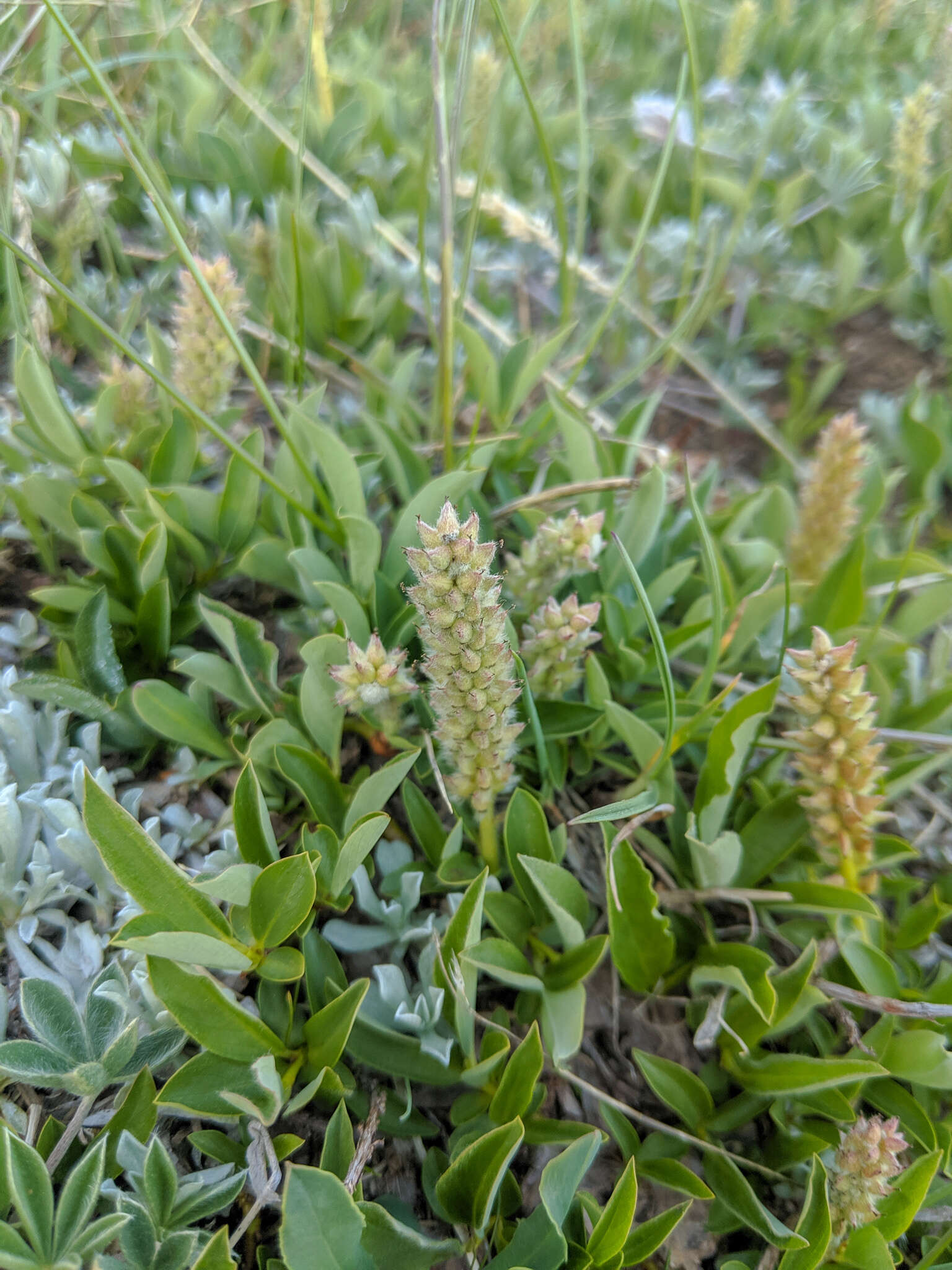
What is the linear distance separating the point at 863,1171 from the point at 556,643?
30.9 inches

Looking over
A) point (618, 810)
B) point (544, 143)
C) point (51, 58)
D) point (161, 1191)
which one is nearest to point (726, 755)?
point (618, 810)

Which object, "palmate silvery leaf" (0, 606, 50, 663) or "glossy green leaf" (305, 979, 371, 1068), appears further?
"palmate silvery leaf" (0, 606, 50, 663)

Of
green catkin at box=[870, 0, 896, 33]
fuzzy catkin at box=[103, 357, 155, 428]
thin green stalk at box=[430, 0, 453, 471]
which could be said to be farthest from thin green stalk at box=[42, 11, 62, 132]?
green catkin at box=[870, 0, 896, 33]

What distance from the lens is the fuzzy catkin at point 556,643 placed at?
131 centimetres

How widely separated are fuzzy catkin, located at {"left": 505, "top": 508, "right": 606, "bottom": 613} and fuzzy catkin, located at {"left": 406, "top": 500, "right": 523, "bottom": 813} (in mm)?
301

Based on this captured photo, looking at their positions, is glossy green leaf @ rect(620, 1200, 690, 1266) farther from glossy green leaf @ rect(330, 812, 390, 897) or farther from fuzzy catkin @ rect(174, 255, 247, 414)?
fuzzy catkin @ rect(174, 255, 247, 414)

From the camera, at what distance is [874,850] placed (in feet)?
4.89

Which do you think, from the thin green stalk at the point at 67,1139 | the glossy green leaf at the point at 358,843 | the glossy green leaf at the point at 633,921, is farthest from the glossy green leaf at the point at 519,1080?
the thin green stalk at the point at 67,1139

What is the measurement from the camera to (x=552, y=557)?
1407 mm

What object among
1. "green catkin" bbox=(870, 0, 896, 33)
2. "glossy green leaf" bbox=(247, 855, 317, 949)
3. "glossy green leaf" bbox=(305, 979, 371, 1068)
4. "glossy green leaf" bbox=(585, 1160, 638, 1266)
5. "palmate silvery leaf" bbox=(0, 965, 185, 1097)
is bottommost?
"glossy green leaf" bbox=(585, 1160, 638, 1266)

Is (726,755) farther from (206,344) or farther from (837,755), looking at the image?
(206,344)

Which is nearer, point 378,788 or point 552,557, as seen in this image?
point 378,788

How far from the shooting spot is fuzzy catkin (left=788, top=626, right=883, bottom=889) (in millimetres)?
1249

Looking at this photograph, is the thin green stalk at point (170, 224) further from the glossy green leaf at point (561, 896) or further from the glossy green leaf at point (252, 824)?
the glossy green leaf at point (561, 896)
